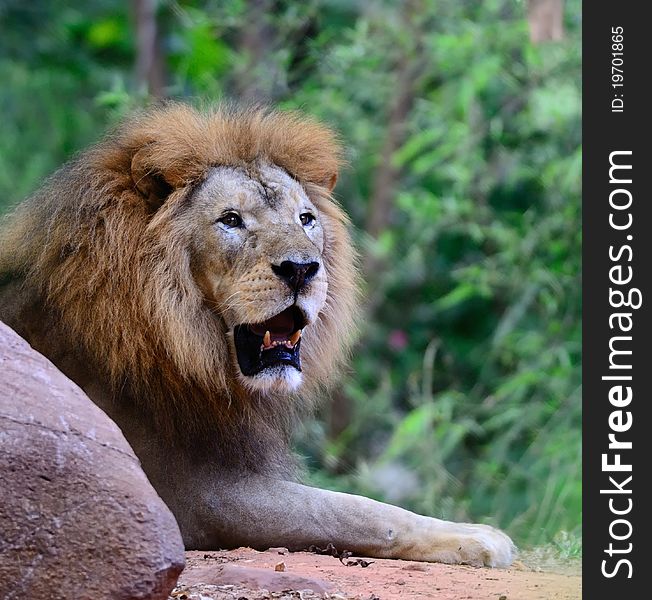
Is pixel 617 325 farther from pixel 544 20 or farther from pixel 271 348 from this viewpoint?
pixel 544 20

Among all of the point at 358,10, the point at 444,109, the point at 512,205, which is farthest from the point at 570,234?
the point at 358,10

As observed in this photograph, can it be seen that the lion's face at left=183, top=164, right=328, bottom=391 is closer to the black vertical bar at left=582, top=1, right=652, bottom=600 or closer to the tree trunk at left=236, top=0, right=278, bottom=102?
the black vertical bar at left=582, top=1, right=652, bottom=600

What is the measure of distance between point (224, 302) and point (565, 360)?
4366mm

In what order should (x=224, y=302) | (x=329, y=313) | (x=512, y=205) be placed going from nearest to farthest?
(x=224, y=302), (x=329, y=313), (x=512, y=205)

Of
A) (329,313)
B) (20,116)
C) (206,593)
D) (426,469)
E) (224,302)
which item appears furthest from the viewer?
(20,116)

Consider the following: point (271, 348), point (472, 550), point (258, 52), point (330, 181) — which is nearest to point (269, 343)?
point (271, 348)

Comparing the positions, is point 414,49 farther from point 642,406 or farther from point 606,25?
point 642,406

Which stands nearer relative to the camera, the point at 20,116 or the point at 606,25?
the point at 606,25

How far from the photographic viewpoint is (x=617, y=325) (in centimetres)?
364

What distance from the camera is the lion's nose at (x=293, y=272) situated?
381cm

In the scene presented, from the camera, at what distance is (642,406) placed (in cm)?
358

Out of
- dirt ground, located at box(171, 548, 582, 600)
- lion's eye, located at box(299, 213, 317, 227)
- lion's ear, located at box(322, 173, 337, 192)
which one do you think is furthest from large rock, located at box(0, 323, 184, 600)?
lion's ear, located at box(322, 173, 337, 192)

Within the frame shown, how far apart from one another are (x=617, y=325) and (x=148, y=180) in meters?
1.53

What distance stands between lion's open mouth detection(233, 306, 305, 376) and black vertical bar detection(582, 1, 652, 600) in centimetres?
90
